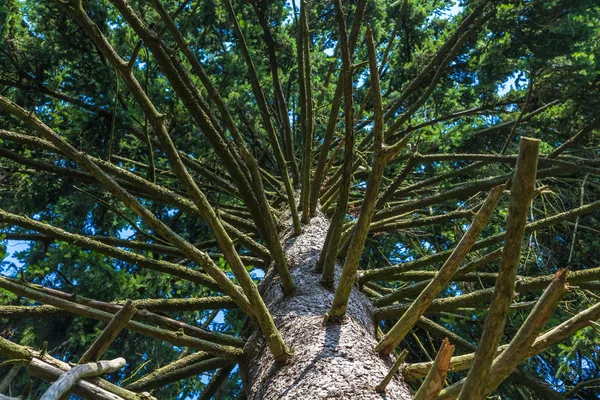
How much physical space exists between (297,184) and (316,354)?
12.0 ft

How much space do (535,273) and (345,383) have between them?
5.50 metres

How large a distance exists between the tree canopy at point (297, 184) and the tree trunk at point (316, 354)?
0.30ft

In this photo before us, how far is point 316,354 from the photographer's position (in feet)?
7.11

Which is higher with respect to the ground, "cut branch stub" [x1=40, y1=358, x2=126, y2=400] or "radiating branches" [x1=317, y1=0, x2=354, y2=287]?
"radiating branches" [x1=317, y1=0, x2=354, y2=287]

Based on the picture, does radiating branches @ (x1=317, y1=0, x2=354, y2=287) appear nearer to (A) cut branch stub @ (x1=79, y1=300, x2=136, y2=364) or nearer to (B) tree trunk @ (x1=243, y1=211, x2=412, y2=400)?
(B) tree trunk @ (x1=243, y1=211, x2=412, y2=400)

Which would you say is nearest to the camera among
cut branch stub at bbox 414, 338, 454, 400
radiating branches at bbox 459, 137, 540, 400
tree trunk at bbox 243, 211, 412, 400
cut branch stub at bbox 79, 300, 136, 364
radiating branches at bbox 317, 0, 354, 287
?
radiating branches at bbox 459, 137, 540, 400

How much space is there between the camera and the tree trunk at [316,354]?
1.95m

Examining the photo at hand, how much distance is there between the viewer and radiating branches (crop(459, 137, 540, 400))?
0.87 metres

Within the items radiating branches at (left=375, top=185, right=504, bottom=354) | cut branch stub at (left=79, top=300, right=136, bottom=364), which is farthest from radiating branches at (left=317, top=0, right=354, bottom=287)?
cut branch stub at (left=79, top=300, right=136, bottom=364)

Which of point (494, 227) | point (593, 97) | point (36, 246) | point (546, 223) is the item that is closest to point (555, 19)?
point (593, 97)

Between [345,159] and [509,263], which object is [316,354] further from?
[509,263]

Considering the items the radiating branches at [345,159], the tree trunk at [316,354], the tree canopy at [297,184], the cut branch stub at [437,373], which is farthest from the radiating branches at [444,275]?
the radiating branches at [345,159]

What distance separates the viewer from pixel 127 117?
16.9ft

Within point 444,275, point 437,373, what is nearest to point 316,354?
point 444,275
